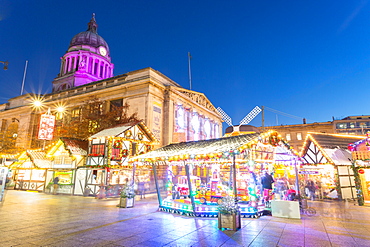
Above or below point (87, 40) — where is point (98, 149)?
below

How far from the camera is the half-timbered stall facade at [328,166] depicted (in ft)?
63.9

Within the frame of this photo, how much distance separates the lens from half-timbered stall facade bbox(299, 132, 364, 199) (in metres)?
19.5

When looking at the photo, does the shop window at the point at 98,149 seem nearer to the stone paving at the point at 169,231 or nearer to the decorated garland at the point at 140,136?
the decorated garland at the point at 140,136

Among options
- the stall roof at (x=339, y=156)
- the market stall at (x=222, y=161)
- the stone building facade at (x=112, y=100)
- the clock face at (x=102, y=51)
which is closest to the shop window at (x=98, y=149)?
the stone building facade at (x=112, y=100)

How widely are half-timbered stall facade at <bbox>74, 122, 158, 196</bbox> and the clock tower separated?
4192 cm

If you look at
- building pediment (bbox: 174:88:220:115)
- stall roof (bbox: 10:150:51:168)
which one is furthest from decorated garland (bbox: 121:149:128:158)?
building pediment (bbox: 174:88:220:115)

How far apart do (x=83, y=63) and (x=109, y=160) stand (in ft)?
154

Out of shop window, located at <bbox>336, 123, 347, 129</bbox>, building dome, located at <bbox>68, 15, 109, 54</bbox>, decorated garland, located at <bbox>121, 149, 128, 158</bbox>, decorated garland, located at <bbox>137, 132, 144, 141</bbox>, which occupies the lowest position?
decorated garland, located at <bbox>121, 149, 128, 158</bbox>

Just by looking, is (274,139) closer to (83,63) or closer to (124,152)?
(124,152)

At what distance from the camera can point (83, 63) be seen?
5962 centimetres

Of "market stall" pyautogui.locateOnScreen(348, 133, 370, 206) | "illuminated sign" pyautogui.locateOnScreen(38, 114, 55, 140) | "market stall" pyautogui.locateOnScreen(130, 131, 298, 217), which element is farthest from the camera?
"illuminated sign" pyautogui.locateOnScreen(38, 114, 55, 140)

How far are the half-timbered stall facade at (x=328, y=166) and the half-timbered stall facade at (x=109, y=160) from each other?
648 inches

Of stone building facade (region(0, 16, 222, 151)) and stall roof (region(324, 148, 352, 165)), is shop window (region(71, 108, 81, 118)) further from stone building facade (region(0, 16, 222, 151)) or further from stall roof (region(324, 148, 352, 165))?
stall roof (region(324, 148, 352, 165))

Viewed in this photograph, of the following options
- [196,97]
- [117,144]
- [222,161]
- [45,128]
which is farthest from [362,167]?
[196,97]
